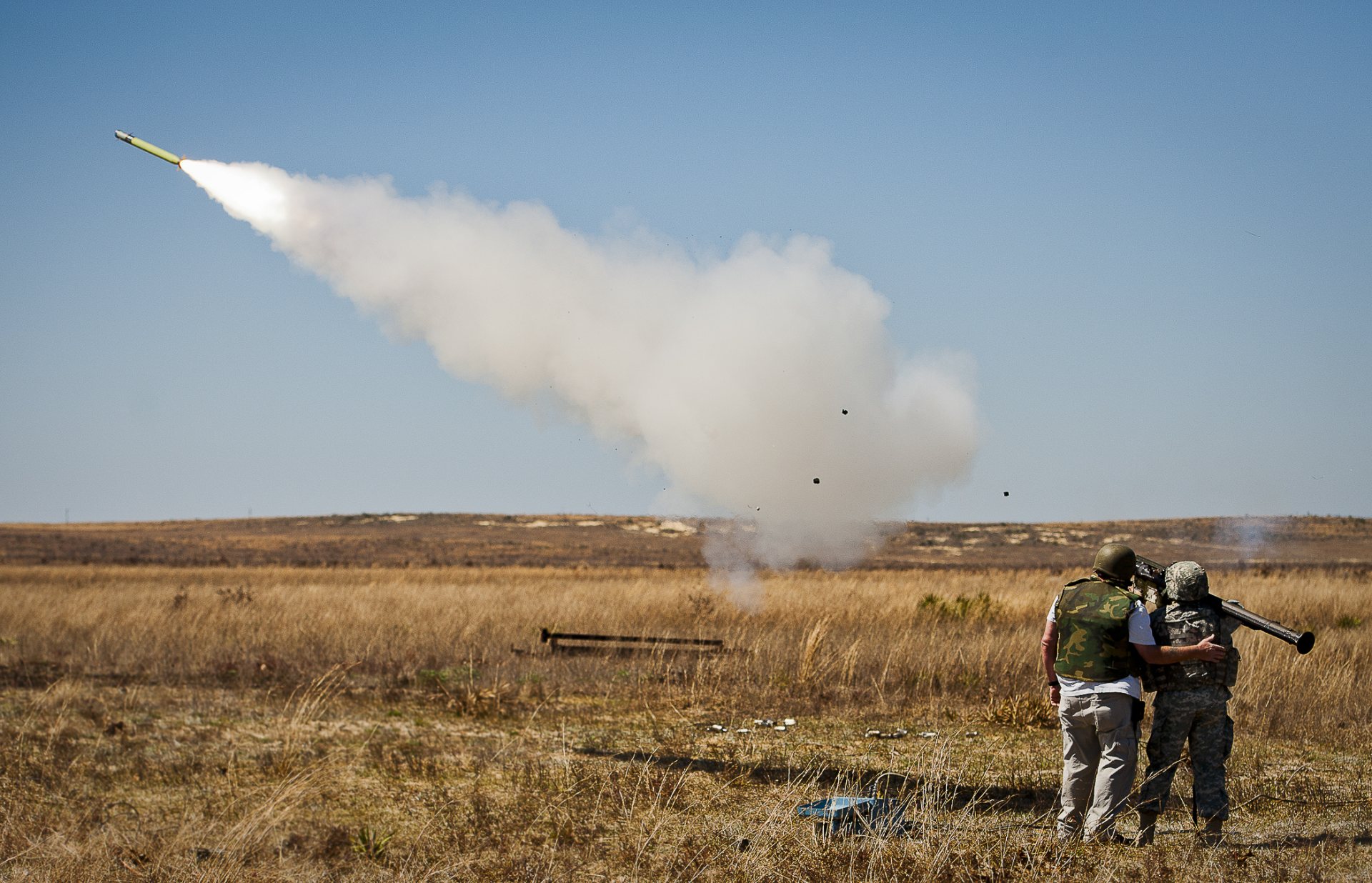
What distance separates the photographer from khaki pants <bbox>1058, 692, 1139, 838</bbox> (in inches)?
242

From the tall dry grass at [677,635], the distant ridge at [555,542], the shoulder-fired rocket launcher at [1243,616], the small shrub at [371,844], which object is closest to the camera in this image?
the shoulder-fired rocket launcher at [1243,616]

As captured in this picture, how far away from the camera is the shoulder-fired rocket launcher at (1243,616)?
588 cm

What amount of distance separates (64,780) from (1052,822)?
8123mm

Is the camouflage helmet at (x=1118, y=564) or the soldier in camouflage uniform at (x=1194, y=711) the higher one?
the camouflage helmet at (x=1118, y=564)

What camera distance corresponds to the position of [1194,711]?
6.13 metres

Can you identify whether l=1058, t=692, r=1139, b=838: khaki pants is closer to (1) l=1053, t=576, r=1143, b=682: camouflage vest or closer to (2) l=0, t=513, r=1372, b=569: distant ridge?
(1) l=1053, t=576, r=1143, b=682: camouflage vest

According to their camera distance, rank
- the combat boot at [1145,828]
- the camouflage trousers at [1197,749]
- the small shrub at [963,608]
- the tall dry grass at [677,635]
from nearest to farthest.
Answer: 1. the camouflage trousers at [1197,749]
2. the combat boot at [1145,828]
3. the tall dry grass at [677,635]
4. the small shrub at [963,608]

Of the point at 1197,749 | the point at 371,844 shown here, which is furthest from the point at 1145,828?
the point at 371,844

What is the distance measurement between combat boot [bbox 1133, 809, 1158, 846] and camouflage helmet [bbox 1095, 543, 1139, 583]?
1.39 meters

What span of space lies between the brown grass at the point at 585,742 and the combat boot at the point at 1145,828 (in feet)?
0.53

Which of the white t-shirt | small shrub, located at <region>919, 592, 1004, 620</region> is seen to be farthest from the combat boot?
small shrub, located at <region>919, 592, 1004, 620</region>

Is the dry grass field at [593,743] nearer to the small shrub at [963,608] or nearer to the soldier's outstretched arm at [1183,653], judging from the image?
the small shrub at [963,608]

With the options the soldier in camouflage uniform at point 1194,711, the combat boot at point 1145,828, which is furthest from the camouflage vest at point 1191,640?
the combat boot at point 1145,828

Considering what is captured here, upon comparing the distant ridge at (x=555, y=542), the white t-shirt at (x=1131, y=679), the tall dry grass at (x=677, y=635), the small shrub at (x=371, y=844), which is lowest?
the distant ridge at (x=555, y=542)
